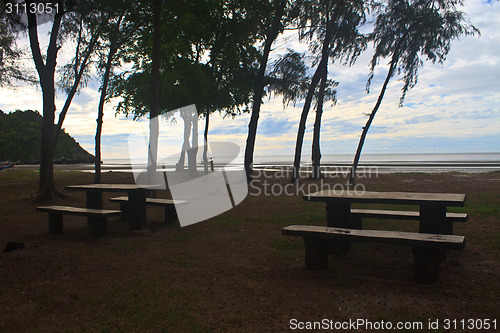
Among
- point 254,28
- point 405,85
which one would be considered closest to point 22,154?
point 254,28

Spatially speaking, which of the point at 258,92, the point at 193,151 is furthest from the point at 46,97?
the point at 193,151

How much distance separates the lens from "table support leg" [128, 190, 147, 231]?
709cm

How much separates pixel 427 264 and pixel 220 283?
2.35 m

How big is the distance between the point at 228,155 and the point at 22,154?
6262cm

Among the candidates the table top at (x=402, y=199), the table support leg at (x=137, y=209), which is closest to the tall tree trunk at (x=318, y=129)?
the table support leg at (x=137, y=209)

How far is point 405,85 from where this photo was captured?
56.1 ft

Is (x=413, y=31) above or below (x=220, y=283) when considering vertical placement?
above

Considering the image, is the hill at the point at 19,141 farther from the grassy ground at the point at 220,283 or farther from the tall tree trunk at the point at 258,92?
the grassy ground at the point at 220,283

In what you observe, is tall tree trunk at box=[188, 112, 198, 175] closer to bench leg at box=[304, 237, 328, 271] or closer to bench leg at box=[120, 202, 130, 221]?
bench leg at box=[120, 202, 130, 221]

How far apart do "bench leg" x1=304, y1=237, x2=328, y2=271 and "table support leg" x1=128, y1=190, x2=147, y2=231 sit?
3.80 metres

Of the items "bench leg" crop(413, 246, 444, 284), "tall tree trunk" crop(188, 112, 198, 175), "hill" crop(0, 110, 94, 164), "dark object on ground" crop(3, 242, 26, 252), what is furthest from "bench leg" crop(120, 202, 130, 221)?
"hill" crop(0, 110, 94, 164)

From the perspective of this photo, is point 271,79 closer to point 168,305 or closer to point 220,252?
point 220,252

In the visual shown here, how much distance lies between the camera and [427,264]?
403cm

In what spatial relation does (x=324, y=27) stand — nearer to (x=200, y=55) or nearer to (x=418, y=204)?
(x=200, y=55)
